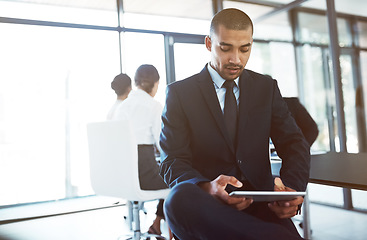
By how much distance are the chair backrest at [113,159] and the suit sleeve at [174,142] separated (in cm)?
101

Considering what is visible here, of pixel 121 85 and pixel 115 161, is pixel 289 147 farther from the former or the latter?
pixel 121 85

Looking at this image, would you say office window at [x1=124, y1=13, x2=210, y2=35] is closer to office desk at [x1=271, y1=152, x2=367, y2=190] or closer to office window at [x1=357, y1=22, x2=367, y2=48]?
office window at [x1=357, y1=22, x2=367, y2=48]

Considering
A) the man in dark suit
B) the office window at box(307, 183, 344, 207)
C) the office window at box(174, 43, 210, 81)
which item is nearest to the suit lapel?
the man in dark suit

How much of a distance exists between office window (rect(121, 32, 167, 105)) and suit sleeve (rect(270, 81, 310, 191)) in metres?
3.62

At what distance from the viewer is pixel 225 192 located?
38.3 inches

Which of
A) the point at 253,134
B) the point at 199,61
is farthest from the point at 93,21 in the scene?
the point at 253,134

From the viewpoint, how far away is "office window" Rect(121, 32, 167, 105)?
492 centimetres

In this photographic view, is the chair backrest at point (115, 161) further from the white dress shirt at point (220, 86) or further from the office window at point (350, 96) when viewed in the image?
the office window at point (350, 96)

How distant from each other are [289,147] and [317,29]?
156 inches

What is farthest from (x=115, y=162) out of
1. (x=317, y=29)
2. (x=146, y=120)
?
(x=317, y=29)

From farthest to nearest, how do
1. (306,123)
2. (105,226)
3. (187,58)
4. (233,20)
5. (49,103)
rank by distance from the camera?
1. (187,58)
2. (49,103)
3. (105,226)
4. (306,123)
5. (233,20)

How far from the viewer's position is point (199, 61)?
548 cm

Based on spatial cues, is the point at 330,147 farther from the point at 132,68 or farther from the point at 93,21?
the point at 93,21

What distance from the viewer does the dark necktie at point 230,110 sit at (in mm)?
1290
